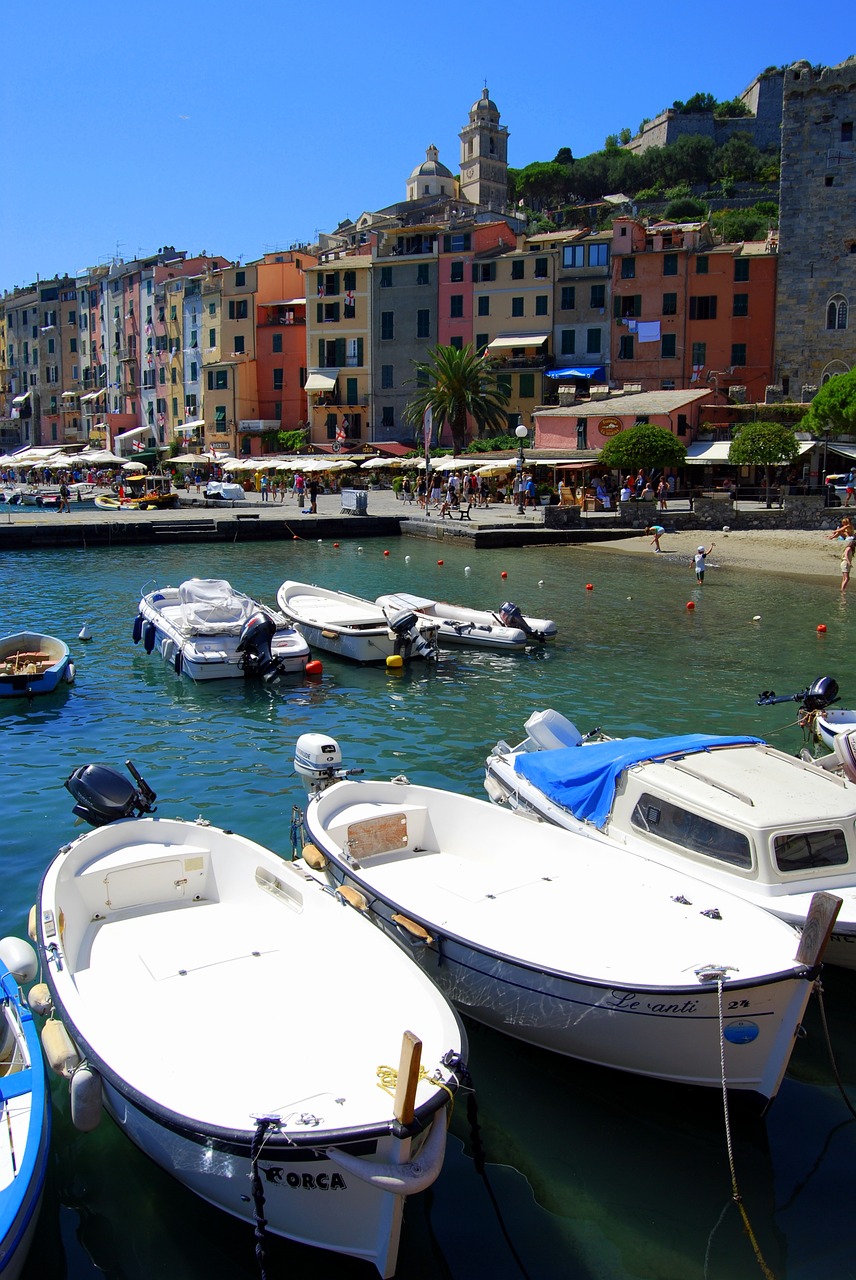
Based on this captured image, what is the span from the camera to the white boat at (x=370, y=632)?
71.1 feet

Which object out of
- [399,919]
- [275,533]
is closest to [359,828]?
[399,919]

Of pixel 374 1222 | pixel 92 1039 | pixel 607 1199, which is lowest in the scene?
pixel 607 1199

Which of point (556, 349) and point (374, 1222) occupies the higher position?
point (556, 349)

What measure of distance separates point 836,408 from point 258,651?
1233 inches

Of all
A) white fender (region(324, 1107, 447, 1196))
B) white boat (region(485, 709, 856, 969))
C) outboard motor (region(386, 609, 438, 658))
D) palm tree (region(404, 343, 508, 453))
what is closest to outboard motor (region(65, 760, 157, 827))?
white boat (region(485, 709, 856, 969))

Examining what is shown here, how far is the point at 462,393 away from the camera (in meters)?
59.5

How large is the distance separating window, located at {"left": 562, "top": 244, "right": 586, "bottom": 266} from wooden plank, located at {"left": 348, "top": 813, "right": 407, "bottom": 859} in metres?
56.0

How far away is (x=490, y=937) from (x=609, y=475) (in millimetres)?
44668

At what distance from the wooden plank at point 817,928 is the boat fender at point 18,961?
534 cm

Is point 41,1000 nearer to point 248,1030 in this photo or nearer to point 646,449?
point 248,1030

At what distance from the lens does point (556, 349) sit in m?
61.9

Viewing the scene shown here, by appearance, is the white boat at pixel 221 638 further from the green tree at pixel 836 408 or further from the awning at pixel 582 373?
the awning at pixel 582 373

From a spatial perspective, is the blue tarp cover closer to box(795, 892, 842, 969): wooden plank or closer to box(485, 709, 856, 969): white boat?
box(485, 709, 856, 969): white boat

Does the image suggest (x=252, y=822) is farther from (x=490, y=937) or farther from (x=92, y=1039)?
(x=92, y=1039)
